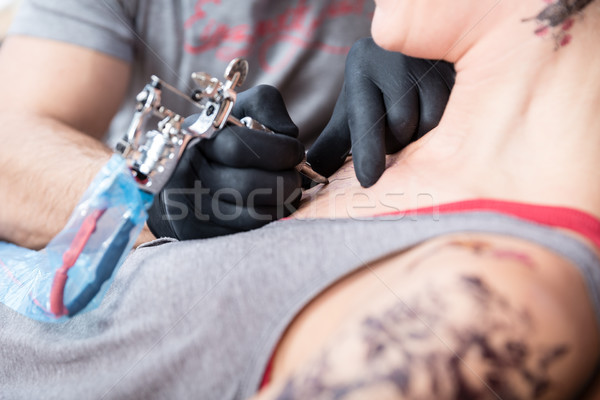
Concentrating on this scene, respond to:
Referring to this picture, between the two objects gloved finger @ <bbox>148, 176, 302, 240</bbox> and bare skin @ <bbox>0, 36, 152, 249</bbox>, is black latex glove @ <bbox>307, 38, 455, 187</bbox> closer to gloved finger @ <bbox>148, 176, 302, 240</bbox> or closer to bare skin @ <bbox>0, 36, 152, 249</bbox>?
gloved finger @ <bbox>148, 176, 302, 240</bbox>

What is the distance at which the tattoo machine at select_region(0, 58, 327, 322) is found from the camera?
58 cm

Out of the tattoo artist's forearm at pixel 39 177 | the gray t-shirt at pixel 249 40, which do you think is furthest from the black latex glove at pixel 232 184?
the gray t-shirt at pixel 249 40

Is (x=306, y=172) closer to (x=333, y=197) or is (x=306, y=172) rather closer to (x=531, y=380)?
(x=333, y=197)

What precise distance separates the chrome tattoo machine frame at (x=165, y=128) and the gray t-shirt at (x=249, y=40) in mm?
662

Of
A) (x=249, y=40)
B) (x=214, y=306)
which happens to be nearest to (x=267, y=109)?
(x=214, y=306)

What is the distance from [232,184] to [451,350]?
397 mm

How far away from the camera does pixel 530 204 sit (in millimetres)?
541

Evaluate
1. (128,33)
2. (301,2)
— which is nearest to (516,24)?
(301,2)

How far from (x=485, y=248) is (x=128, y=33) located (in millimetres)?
1045

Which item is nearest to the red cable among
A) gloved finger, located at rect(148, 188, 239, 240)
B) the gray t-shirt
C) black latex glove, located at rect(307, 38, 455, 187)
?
gloved finger, located at rect(148, 188, 239, 240)

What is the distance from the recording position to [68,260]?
580 millimetres

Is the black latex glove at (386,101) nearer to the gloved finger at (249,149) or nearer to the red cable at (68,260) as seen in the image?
the gloved finger at (249,149)

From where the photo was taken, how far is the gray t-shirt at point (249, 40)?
48.1 inches

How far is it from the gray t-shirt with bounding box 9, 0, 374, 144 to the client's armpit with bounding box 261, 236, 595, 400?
0.96 meters
